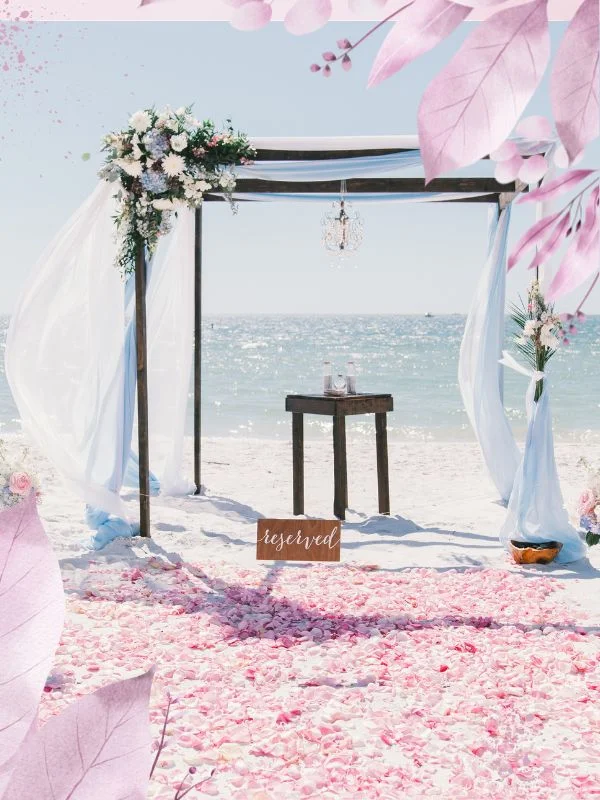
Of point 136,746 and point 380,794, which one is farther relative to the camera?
point 380,794

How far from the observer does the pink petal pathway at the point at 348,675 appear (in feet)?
6.78

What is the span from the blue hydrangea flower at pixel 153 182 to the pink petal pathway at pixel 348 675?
5.94 ft

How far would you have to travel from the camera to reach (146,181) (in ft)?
13.2

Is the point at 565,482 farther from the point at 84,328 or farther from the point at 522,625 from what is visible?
the point at 84,328

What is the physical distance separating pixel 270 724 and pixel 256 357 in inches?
856

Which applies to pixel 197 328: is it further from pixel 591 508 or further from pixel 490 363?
pixel 591 508

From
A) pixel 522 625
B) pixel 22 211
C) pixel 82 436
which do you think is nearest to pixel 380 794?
pixel 522 625

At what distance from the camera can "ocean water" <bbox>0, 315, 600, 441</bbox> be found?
626 inches
